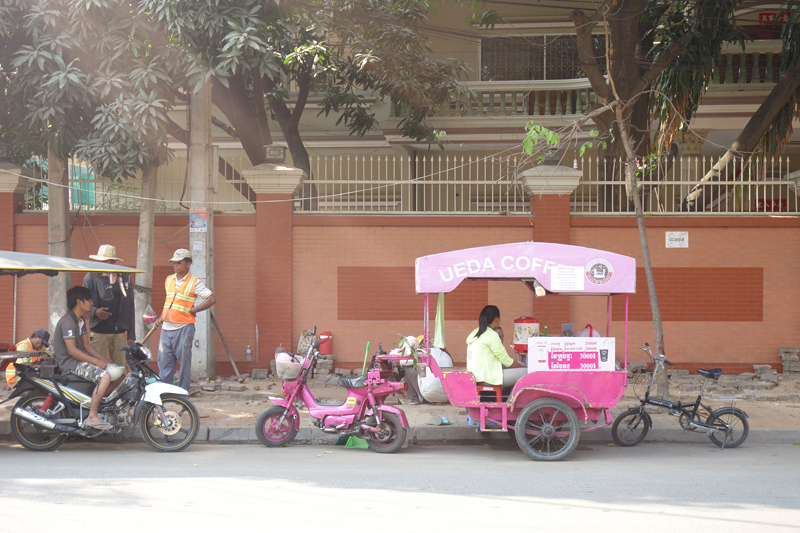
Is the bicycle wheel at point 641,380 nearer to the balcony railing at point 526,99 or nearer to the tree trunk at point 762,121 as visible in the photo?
the tree trunk at point 762,121

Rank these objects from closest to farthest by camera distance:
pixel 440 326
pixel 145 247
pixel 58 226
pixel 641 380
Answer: pixel 440 326 → pixel 145 247 → pixel 58 226 → pixel 641 380

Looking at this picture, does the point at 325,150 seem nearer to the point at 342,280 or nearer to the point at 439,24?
the point at 439,24

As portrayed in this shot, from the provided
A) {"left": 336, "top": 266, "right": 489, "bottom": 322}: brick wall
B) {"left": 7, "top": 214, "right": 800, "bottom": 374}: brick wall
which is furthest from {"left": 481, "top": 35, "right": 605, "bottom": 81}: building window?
{"left": 336, "top": 266, "right": 489, "bottom": 322}: brick wall

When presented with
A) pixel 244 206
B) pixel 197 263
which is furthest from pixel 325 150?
pixel 197 263

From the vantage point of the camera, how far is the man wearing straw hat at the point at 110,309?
8539 millimetres

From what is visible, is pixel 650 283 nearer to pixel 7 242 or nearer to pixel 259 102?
pixel 259 102

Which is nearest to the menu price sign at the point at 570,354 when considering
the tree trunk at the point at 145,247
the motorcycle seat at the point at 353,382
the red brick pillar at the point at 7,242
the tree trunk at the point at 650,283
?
the motorcycle seat at the point at 353,382

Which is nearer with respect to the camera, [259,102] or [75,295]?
[75,295]

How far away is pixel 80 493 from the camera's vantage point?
5.12 meters

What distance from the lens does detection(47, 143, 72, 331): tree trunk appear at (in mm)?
9859

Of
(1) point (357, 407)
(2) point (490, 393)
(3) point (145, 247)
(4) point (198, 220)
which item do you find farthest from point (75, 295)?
(2) point (490, 393)

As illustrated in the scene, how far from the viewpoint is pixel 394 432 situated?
6.83 metres

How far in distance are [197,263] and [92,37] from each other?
3.41 m

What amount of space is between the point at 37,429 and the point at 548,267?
18.1ft
